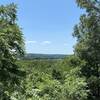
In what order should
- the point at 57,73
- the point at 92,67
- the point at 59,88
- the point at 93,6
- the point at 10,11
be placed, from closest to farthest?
the point at 10,11 < the point at 59,88 < the point at 93,6 < the point at 92,67 < the point at 57,73

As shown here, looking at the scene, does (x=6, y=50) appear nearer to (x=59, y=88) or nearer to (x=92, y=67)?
(x=59, y=88)

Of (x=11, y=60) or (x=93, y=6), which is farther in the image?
(x=93, y=6)

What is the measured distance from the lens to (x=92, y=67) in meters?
37.1

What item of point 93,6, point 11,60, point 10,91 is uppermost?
point 93,6

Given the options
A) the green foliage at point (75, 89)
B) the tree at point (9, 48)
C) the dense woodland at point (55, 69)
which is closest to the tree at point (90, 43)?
the dense woodland at point (55, 69)

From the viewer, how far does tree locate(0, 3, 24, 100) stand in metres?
13.2

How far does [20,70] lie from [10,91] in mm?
893

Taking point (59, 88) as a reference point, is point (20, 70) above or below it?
above

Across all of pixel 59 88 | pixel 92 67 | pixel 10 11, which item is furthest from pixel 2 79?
pixel 92 67

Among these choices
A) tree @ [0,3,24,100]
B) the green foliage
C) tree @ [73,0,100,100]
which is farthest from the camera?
tree @ [73,0,100,100]

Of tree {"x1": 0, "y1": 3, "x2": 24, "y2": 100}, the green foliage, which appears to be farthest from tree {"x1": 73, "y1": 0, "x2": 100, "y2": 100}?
tree {"x1": 0, "y1": 3, "x2": 24, "y2": 100}

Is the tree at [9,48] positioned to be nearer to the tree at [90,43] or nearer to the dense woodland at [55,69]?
the dense woodland at [55,69]

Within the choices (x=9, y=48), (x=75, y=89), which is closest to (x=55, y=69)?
(x=75, y=89)

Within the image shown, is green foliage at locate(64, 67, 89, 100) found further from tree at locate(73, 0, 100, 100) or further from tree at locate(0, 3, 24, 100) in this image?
tree at locate(0, 3, 24, 100)
